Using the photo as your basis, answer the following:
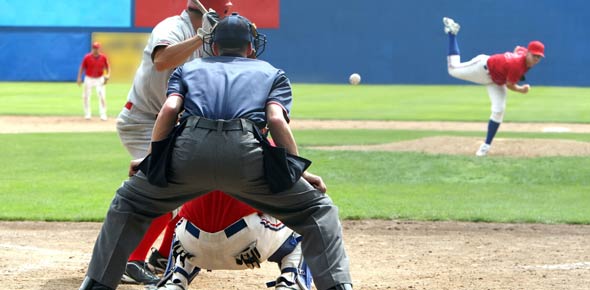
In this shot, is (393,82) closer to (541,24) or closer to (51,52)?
(541,24)

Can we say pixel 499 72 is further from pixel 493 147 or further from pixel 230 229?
pixel 230 229

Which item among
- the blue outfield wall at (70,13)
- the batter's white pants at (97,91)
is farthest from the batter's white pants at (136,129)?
the blue outfield wall at (70,13)

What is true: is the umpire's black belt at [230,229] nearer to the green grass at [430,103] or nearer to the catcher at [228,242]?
the catcher at [228,242]

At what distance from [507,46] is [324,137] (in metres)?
20.9

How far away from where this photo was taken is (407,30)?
37.3 m

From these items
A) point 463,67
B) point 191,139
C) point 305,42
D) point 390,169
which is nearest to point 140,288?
point 191,139

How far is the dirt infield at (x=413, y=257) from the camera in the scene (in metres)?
6.02

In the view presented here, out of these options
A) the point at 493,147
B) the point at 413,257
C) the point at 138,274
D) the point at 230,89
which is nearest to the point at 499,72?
the point at 493,147

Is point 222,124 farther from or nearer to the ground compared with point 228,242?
farther from the ground

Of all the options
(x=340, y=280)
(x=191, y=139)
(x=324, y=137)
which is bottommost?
(x=324, y=137)

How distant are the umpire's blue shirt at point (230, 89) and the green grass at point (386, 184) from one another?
4768 mm

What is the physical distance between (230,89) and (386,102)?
85.8ft

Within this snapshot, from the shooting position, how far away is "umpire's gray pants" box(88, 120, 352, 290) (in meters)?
4.02

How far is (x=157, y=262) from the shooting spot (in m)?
6.11
